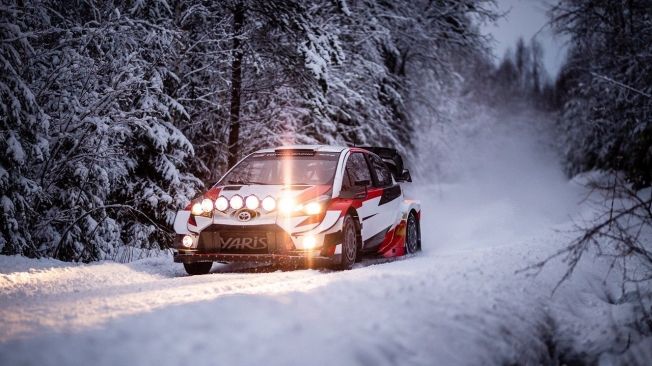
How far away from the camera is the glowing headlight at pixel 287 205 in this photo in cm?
651

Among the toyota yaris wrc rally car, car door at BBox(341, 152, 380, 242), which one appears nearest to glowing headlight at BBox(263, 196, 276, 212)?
the toyota yaris wrc rally car

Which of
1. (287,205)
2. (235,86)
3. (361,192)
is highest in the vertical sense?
(235,86)

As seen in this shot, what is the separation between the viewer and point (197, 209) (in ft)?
22.3

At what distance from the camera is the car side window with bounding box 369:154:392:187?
27.9ft

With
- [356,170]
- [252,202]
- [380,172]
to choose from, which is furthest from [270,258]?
[380,172]

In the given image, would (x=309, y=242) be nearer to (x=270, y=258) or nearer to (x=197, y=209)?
(x=270, y=258)

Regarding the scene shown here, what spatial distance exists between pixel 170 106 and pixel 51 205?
2.95 m

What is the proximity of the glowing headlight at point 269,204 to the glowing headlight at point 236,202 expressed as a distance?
273 millimetres

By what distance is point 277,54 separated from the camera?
12805 mm

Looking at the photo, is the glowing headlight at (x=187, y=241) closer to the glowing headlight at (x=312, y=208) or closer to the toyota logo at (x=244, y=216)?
the toyota logo at (x=244, y=216)

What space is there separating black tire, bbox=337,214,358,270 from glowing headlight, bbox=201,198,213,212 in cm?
158

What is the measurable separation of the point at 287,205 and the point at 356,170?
1694 mm

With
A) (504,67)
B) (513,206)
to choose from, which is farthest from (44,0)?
(504,67)

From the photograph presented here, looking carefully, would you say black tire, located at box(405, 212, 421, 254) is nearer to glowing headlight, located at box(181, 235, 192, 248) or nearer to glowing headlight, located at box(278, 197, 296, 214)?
glowing headlight, located at box(278, 197, 296, 214)
